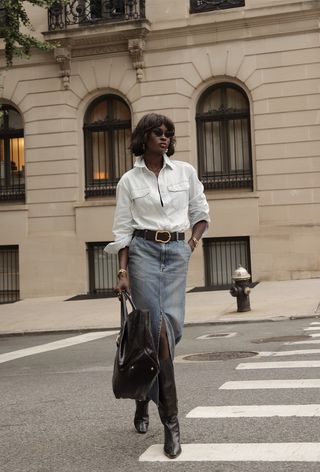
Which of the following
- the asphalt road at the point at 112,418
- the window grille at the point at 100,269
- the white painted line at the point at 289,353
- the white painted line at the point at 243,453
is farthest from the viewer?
the window grille at the point at 100,269

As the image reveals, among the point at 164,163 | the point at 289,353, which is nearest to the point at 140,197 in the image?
the point at 164,163

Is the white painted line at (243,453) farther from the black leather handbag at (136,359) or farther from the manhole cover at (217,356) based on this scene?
the manhole cover at (217,356)

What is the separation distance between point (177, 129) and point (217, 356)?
13.3m

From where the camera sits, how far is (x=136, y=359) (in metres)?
4.18

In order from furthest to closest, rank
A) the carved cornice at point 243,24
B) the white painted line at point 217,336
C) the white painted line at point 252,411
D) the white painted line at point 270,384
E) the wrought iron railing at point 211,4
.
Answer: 1. the wrought iron railing at point 211,4
2. the carved cornice at point 243,24
3. the white painted line at point 217,336
4. the white painted line at point 270,384
5. the white painted line at point 252,411

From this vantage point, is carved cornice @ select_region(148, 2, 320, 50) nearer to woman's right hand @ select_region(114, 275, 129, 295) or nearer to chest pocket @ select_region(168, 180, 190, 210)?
chest pocket @ select_region(168, 180, 190, 210)

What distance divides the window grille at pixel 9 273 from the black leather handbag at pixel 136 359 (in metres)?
18.5

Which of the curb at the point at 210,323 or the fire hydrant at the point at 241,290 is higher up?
the fire hydrant at the point at 241,290

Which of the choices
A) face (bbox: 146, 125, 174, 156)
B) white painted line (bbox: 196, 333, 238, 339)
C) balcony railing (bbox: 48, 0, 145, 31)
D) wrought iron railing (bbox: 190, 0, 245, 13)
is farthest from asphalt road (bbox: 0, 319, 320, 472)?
balcony railing (bbox: 48, 0, 145, 31)

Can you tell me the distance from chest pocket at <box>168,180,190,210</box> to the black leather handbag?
838mm

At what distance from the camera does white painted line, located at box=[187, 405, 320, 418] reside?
511 centimetres

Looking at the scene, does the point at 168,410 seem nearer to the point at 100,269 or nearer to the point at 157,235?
the point at 157,235

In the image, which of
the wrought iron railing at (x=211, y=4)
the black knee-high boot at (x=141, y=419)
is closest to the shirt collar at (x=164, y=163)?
the black knee-high boot at (x=141, y=419)

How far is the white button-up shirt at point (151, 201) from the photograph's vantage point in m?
4.66
